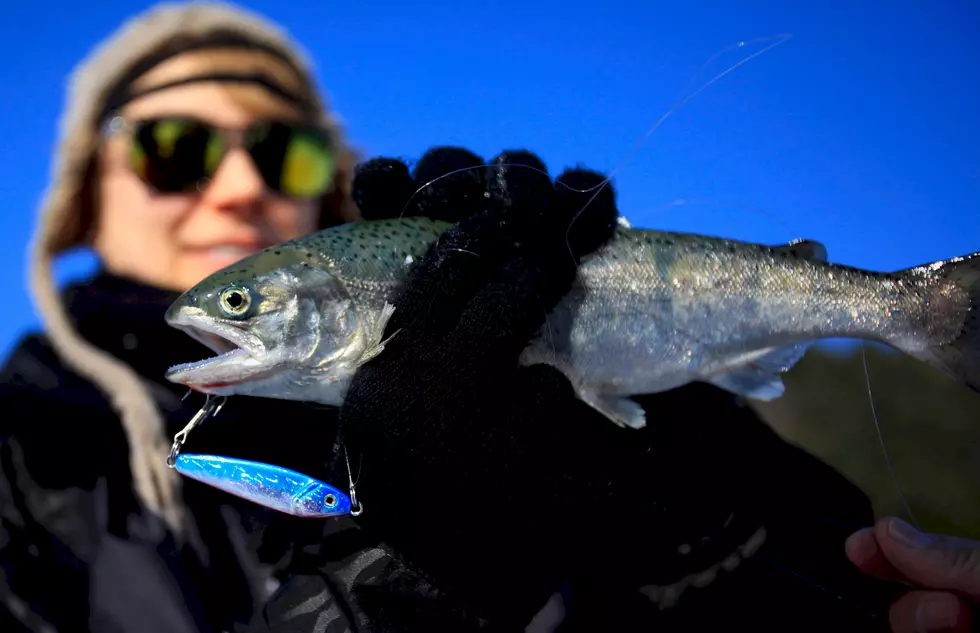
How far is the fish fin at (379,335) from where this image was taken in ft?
6.47

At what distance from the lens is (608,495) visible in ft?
7.27

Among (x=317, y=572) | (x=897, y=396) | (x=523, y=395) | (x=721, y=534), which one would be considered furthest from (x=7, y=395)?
(x=897, y=396)

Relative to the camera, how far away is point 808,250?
2393 mm

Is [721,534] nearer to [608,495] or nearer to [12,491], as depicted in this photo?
[608,495]

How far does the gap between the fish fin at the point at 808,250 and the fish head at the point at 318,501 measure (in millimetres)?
1947

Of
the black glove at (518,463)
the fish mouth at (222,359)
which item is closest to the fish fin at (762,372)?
the black glove at (518,463)

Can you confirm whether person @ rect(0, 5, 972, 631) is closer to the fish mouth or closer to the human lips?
the human lips

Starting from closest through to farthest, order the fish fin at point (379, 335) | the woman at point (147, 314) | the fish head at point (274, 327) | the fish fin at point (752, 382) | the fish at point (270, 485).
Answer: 1. the fish at point (270, 485)
2. the fish head at point (274, 327)
3. the fish fin at point (379, 335)
4. the fish fin at point (752, 382)
5. the woman at point (147, 314)

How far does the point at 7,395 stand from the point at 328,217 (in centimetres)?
200

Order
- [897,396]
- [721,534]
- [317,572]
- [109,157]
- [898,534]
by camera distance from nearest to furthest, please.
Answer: [898,534]
[317,572]
[721,534]
[109,157]
[897,396]

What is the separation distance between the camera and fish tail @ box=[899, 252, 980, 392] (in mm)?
2312

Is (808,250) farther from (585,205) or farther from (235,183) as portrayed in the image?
(235,183)

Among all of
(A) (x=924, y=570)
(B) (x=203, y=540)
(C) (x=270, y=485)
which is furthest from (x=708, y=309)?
(B) (x=203, y=540)

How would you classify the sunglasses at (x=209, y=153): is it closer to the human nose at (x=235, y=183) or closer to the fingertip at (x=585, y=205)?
the human nose at (x=235, y=183)
